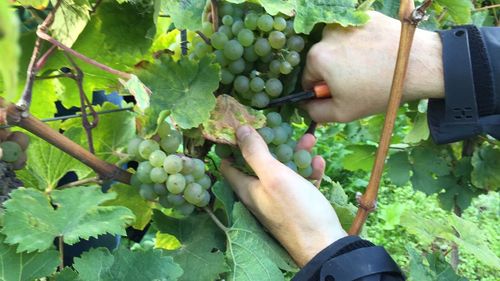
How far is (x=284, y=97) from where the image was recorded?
91cm

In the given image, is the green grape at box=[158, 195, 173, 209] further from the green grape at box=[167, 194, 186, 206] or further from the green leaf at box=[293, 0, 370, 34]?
the green leaf at box=[293, 0, 370, 34]

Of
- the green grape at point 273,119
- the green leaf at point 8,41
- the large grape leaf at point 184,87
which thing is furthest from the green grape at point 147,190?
the green leaf at point 8,41

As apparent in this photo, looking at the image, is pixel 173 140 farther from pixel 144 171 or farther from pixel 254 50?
pixel 254 50

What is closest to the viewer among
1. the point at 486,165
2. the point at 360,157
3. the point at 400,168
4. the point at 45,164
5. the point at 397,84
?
the point at 397,84

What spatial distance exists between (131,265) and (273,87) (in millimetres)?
335

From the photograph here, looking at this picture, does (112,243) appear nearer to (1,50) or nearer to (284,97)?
(284,97)

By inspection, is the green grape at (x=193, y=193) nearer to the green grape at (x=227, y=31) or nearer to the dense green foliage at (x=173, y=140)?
the dense green foliage at (x=173, y=140)

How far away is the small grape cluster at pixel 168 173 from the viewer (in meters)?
0.77

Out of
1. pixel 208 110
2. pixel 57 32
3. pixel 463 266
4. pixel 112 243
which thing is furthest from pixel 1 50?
pixel 463 266

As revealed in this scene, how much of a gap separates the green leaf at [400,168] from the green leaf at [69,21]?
3.55ft

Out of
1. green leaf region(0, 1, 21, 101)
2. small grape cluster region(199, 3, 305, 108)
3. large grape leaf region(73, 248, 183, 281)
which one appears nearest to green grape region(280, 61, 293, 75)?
small grape cluster region(199, 3, 305, 108)

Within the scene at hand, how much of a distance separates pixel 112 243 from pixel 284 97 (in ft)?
2.54

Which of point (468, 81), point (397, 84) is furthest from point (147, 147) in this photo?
point (468, 81)

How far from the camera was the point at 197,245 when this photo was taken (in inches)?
33.5
